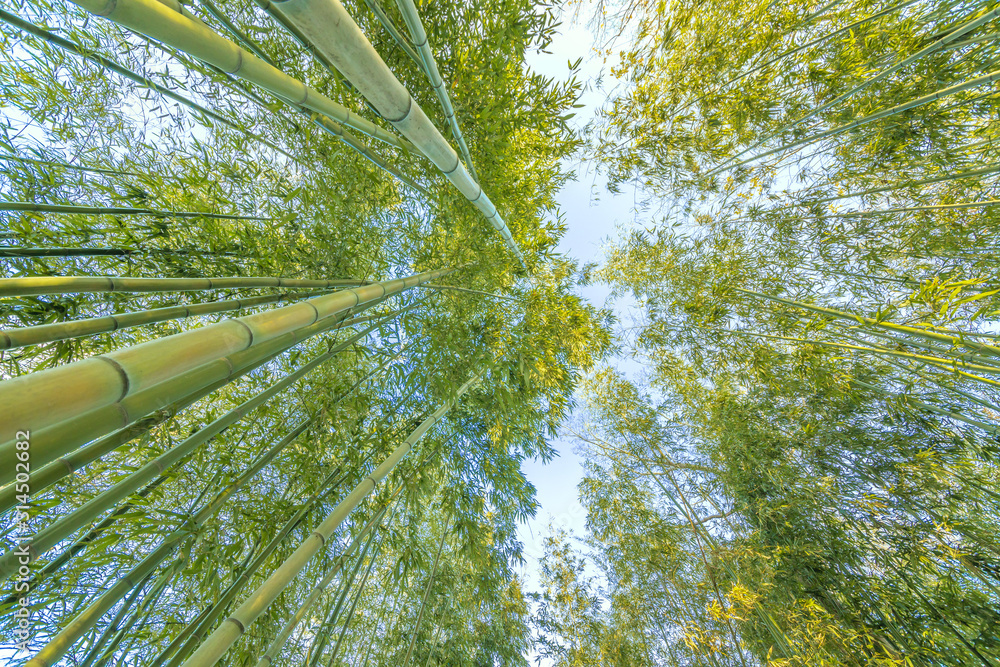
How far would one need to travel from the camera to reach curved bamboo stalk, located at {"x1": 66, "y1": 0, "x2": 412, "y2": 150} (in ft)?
2.81

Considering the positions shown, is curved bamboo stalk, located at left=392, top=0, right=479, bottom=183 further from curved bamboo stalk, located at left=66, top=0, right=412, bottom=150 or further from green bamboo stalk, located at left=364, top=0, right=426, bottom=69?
curved bamboo stalk, located at left=66, top=0, right=412, bottom=150

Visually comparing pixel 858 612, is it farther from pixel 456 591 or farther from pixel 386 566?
pixel 386 566

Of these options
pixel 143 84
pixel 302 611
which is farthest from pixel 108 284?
pixel 302 611

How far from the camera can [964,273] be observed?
2529mm

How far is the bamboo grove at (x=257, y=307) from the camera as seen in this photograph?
1210 millimetres

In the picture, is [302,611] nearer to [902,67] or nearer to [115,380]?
[115,380]

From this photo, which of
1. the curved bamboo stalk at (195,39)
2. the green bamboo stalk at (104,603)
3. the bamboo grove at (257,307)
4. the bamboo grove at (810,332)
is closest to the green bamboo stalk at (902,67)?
the bamboo grove at (810,332)

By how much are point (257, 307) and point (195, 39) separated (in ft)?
6.41

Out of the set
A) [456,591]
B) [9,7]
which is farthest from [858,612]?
[9,7]

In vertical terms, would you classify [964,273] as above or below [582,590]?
above

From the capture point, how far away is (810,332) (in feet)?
10.9

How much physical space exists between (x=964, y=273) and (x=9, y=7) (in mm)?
6321

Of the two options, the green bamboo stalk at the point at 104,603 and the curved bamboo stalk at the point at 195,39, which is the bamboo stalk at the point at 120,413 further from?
the curved bamboo stalk at the point at 195,39
